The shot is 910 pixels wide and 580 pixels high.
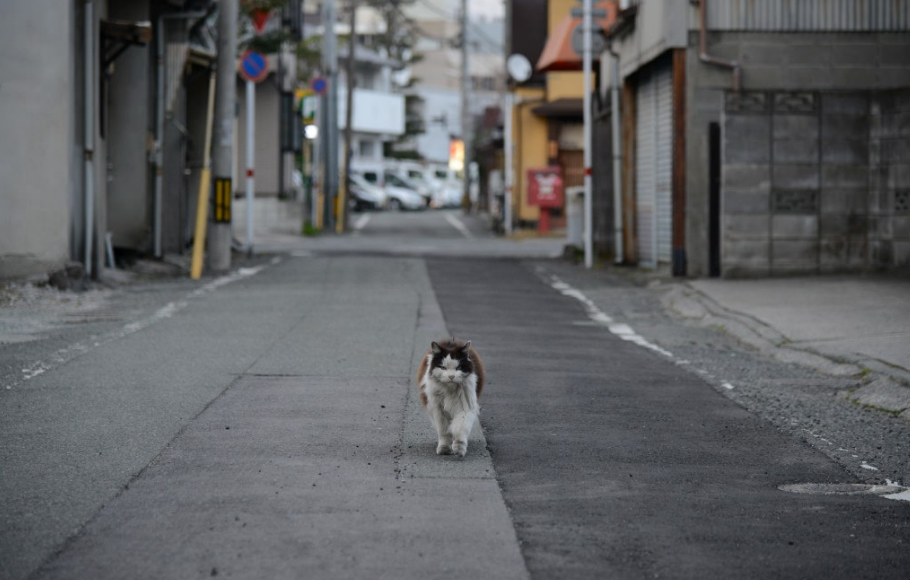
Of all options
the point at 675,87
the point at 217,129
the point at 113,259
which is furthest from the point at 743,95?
the point at 113,259

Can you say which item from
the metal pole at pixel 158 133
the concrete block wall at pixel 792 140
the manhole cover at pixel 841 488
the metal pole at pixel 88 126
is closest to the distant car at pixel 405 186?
the metal pole at pixel 158 133

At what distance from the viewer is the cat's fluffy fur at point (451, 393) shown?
653cm

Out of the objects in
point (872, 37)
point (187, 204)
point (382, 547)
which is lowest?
point (382, 547)

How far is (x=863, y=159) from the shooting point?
1747 cm

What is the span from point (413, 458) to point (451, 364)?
0.63 meters

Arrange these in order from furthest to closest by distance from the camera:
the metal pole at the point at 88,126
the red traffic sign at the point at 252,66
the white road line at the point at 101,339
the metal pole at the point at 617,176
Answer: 1. the red traffic sign at the point at 252,66
2. the metal pole at the point at 617,176
3. the metal pole at the point at 88,126
4. the white road line at the point at 101,339

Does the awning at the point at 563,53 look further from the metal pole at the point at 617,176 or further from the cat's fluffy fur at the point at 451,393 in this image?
the cat's fluffy fur at the point at 451,393

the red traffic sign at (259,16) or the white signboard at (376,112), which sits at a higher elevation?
the white signboard at (376,112)

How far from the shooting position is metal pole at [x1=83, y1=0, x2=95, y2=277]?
17.2 metres

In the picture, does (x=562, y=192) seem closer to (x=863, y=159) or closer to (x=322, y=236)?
(x=322, y=236)

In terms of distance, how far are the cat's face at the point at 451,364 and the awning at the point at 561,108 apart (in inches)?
1320

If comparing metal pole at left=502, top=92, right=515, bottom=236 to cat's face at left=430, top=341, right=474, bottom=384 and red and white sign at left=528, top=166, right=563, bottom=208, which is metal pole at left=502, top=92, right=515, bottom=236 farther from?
cat's face at left=430, top=341, right=474, bottom=384

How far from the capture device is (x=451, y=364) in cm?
646

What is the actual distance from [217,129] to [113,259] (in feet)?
9.00
